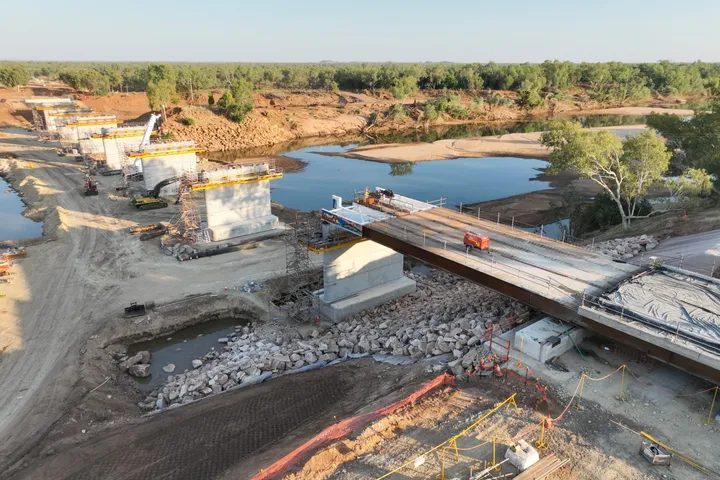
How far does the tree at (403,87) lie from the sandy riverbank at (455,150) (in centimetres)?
4016

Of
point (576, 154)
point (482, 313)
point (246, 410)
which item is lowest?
point (246, 410)

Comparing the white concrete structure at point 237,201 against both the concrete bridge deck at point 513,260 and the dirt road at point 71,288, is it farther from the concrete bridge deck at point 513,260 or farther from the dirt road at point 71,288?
the concrete bridge deck at point 513,260

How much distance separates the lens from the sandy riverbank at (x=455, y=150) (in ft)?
250

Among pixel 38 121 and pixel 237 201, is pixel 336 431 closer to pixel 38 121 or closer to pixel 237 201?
pixel 237 201

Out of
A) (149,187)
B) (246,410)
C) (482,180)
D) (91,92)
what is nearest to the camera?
(246,410)

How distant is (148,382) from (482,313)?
1568cm

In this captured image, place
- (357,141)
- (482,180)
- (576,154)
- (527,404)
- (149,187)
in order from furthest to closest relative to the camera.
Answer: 1. (357,141)
2. (482,180)
3. (149,187)
4. (576,154)
5. (527,404)

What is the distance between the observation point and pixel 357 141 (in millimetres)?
94875

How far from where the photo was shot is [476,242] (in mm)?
20203

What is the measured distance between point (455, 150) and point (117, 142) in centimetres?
5079

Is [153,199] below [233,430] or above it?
above

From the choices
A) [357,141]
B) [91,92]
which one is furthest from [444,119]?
[91,92]

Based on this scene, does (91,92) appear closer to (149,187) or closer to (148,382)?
(149,187)

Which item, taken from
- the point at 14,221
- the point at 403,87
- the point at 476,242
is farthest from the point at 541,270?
the point at 403,87
